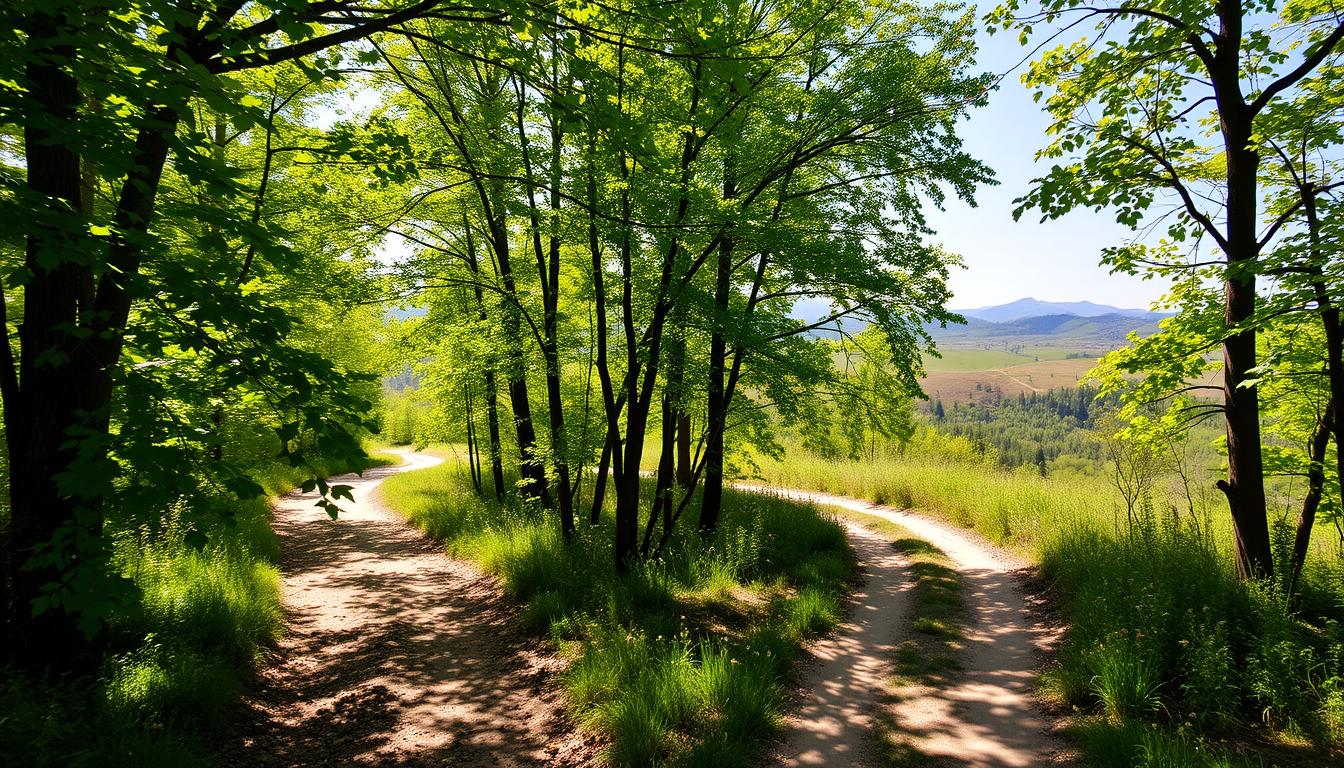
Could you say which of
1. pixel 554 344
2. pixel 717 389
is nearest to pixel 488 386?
pixel 554 344

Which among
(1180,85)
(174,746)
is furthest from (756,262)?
(174,746)

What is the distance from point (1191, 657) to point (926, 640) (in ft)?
8.61

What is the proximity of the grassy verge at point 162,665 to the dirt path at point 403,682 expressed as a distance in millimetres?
400

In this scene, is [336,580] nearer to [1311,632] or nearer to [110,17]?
[110,17]

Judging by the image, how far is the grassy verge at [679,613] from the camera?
185 inches

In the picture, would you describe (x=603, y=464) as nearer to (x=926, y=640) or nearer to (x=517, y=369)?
(x=517, y=369)

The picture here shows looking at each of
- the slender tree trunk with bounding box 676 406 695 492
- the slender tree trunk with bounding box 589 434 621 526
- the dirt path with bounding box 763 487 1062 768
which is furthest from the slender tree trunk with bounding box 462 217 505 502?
the dirt path with bounding box 763 487 1062 768

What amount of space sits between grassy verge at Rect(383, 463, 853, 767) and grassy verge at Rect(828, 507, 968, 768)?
1012mm

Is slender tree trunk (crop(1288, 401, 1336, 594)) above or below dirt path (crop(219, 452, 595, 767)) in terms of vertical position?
above

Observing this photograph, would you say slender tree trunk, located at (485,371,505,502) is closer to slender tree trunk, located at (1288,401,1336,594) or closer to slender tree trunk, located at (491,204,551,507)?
slender tree trunk, located at (491,204,551,507)

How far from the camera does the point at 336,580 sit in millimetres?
9711

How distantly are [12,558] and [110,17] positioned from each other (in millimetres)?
4090

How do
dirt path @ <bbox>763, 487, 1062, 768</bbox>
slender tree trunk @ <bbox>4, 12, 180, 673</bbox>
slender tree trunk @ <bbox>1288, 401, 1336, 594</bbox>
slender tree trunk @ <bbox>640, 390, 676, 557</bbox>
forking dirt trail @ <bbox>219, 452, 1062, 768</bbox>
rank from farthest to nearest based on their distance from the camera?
slender tree trunk @ <bbox>640, 390, 676, 557</bbox>
slender tree trunk @ <bbox>1288, 401, 1336, 594</bbox>
forking dirt trail @ <bbox>219, 452, 1062, 768</bbox>
dirt path @ <bbox>763, 487, 1062, 768</bbox>
slender tree trunk @ <bbox>4, 12, 180, 673</bbox>

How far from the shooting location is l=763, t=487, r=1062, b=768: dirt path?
4.61m
